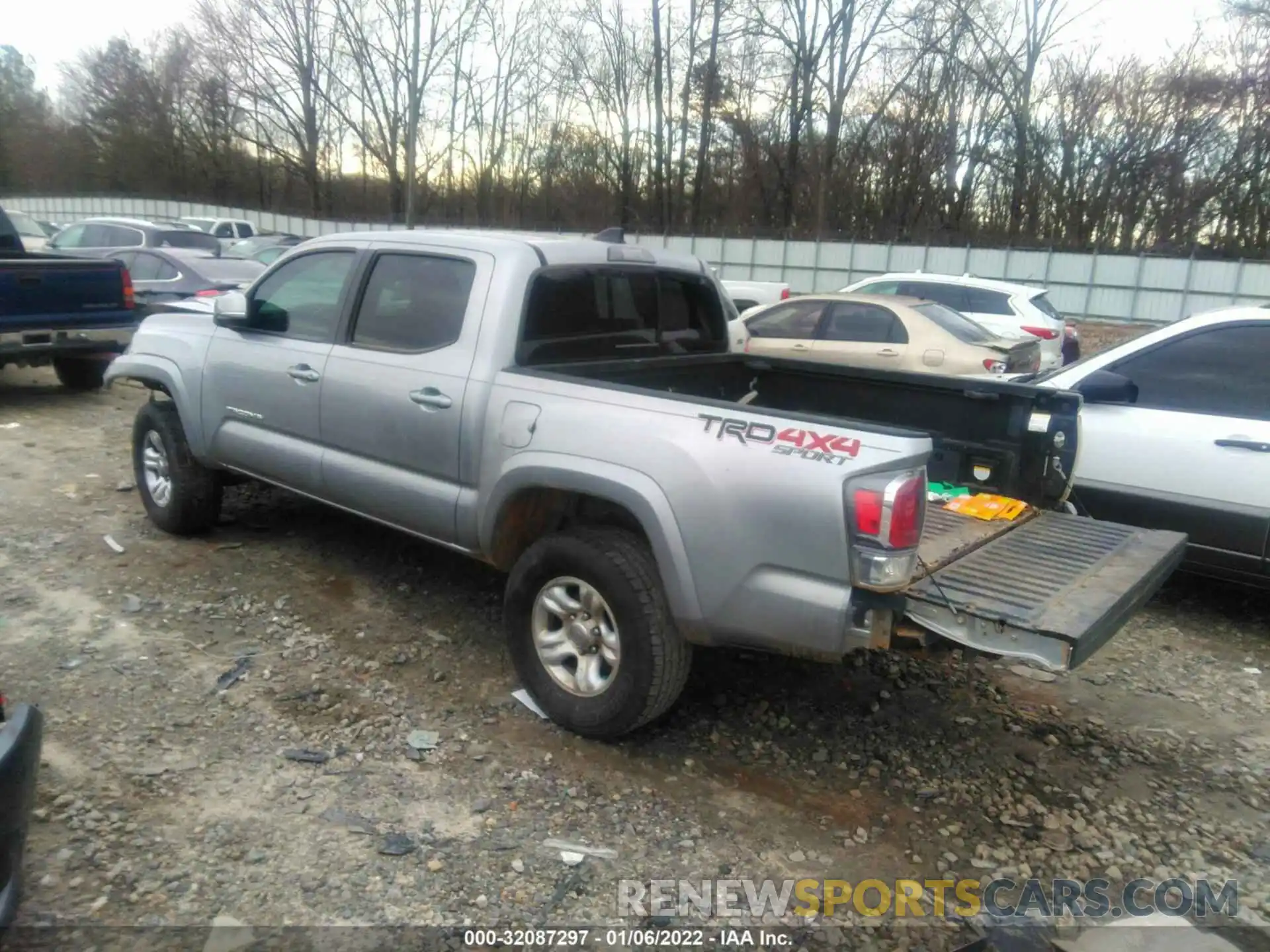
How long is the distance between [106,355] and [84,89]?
48.3 meters

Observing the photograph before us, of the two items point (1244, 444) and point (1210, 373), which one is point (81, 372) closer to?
point (1210, 373)

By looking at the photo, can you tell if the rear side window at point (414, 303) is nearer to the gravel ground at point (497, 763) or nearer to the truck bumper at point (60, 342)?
the gravel ground at point (497, 763)

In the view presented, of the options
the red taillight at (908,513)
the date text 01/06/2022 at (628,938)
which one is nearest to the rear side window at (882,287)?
the red taillight at (908,513)

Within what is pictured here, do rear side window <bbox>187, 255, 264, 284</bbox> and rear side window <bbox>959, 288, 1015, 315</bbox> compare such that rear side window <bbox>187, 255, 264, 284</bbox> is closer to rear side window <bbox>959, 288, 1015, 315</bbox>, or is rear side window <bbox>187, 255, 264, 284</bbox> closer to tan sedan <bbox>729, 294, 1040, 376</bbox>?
tan sedan <bbox>729, 294, 1040, 376</bbox>

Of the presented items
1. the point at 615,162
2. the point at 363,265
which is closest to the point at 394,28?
the point at 615,162

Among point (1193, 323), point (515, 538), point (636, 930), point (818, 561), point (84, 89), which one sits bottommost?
point (636, 930)

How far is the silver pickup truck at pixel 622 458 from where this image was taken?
10.0 feet

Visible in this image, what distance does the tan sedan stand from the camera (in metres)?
9.60

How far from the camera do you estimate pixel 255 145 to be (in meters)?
43.1

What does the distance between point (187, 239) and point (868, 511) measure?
16.5 metres

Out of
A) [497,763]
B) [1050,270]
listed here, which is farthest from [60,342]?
[1050,270]

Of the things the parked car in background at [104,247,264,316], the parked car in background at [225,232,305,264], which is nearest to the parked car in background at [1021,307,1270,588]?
the parked car in background at [104,247,264,316]

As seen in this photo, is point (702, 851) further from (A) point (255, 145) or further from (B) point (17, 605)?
(A) point (255, 145)

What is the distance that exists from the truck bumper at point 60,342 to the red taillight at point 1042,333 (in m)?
10.7
